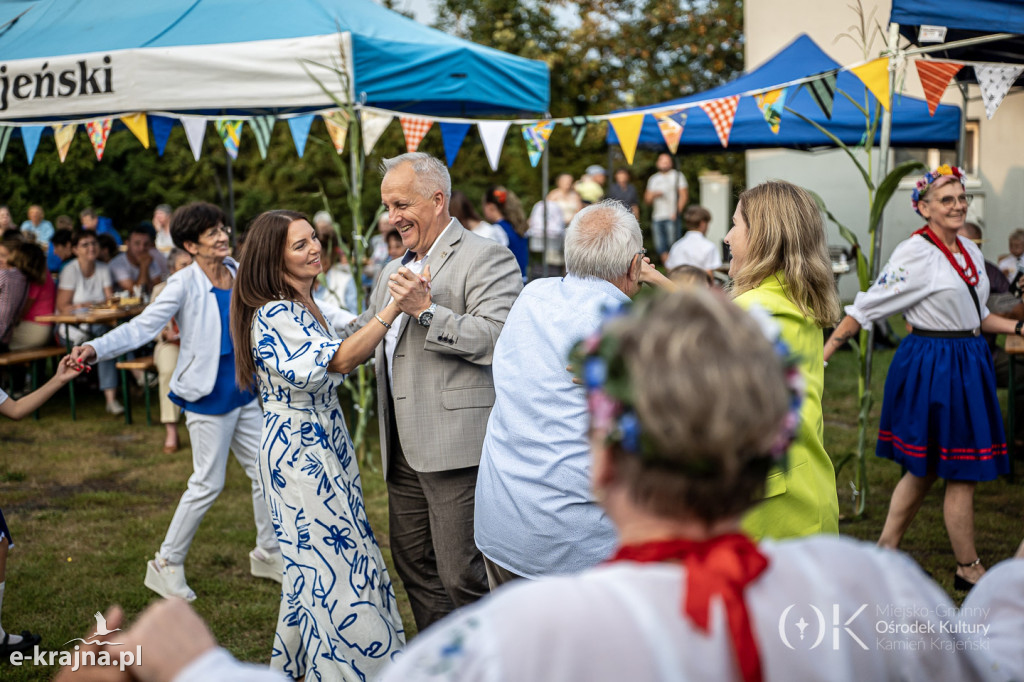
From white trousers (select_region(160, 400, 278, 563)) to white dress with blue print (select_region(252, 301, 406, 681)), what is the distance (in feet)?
3.55

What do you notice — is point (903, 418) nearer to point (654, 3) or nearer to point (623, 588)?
point (623, 588)

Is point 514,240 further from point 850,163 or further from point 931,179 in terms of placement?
point 850,163

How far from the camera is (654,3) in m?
20.2

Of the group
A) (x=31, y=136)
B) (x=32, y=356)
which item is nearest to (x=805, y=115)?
(x=31, y=136)

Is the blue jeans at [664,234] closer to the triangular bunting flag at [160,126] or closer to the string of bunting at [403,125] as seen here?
the string of bunting at [403,125]

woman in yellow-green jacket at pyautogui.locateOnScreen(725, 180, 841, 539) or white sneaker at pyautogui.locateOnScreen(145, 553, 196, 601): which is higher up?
woman in yellow-green jacket at pyautogui.locateOnScreen(725, 180, 841, 539)

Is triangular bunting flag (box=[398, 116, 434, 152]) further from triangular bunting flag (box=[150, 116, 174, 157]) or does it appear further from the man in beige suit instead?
the man in beige suit

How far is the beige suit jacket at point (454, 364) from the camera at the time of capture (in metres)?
3.03

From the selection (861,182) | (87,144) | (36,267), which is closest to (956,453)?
(36,267)

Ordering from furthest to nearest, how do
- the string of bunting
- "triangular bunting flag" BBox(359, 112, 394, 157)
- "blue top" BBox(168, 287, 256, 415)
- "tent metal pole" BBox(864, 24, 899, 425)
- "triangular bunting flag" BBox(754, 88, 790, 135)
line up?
"triangular bunting flag" BBox(359, 112, 394, 157) → the string of bunting → "triangular bunting flag" BBox(754, 88, 790, 135) → "tent metal pole" BBox(864, 24, 899, 425) → "blue top" BBox(168, 287, 256, 415)

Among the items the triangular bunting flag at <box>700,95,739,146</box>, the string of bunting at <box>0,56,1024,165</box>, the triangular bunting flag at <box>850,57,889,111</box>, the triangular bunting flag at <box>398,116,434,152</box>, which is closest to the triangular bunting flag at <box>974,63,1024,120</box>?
the triangular bunting flag at <box>850,57,889,111</box>

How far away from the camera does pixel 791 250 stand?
262 centimetres

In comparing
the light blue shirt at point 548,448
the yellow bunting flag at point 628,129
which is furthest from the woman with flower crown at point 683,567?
the yellow bunting flag at point 628,129

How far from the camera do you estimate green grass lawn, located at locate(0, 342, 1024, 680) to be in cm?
394
